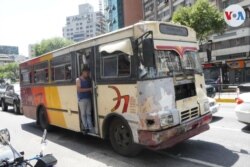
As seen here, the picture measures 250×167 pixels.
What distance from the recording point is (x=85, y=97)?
841 cm

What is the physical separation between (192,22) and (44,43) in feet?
175

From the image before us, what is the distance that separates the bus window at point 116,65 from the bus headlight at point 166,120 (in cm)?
116

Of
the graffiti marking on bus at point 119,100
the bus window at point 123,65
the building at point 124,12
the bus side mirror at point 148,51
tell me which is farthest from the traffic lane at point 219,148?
the building at point 124,12

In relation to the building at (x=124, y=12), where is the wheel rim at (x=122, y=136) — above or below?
below

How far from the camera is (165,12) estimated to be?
63.6 metres

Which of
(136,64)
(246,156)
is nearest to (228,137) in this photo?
(246,156)

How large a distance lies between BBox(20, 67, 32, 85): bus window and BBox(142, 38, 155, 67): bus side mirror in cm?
727

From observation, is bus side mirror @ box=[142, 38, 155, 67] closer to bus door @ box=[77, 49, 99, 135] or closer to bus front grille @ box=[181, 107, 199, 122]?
bus front grille @ box=[181, 107, 199, 122]

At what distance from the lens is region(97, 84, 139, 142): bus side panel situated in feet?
22.4

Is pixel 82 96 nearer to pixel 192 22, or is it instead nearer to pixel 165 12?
pixel 192 22

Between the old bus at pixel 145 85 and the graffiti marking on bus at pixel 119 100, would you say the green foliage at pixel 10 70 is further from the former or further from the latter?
the graffiti marking on bus at pixel 119 100

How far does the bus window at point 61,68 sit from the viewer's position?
9359 mm

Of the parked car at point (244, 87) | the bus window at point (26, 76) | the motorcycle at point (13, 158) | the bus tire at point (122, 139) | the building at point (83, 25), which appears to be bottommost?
the bus tire at point (122, 139)

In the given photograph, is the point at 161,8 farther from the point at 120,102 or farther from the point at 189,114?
the point at 120,102
